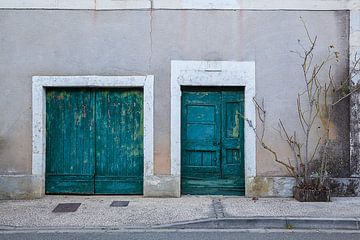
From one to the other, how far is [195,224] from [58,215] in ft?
7.29

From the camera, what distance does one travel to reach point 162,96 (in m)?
9.05

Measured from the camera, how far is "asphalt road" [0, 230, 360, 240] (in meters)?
6.50

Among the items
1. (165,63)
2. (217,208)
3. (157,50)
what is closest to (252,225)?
(217,208)

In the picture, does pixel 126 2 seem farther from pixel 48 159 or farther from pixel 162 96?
pixel 48 159

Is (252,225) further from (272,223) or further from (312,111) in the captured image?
(312,111)

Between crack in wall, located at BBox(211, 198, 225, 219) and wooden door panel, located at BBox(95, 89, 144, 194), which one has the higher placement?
wooden door panel, located at BBox(95, 89, 144, 194)

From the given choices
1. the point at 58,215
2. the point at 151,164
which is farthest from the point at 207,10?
the point at 58,215

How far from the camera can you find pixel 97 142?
9242mm

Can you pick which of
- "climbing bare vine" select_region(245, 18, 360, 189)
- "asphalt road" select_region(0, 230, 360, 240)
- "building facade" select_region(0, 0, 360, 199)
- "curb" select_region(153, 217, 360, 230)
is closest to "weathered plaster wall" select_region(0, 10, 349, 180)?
"building facade" select_region(0, 0, 360, 199)

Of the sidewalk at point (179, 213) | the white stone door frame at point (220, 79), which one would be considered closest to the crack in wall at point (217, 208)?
the sidewalk at point (179, 213)

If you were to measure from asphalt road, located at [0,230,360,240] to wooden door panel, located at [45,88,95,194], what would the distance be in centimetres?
242

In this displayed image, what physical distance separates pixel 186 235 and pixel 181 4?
4431mm

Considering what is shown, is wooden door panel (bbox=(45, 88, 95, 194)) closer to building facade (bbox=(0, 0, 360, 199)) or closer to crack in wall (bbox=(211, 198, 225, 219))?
building facade (bbox=(0, 0, 360, 199))

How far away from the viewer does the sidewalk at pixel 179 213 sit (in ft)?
23.3
